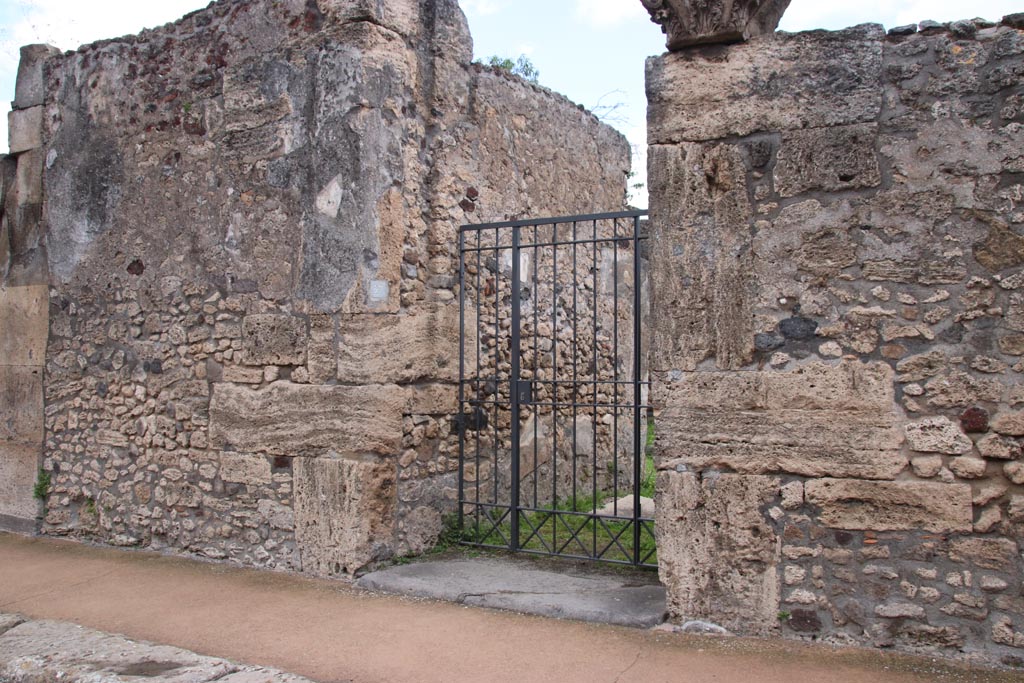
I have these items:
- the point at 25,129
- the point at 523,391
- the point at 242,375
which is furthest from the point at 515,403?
the point at 25,129

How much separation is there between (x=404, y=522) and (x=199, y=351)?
65.2 inches

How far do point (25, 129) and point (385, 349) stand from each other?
351 centimetres

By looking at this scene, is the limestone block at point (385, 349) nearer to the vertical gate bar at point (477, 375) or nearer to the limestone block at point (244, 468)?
the vertical gate bar at point (477, 375)

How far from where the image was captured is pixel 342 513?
4852mm

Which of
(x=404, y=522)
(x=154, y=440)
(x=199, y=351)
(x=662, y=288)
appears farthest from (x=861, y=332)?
(x=154, y=440)

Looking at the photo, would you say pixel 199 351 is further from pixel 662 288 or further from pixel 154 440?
pixel 662 288

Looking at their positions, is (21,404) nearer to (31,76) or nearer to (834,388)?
(31,76)

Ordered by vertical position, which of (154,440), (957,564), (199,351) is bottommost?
(957,564)

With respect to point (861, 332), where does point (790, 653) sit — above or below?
below

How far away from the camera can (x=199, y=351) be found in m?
5.40

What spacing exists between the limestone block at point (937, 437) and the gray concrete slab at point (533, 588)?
134cm

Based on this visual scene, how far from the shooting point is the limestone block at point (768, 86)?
12.1ft

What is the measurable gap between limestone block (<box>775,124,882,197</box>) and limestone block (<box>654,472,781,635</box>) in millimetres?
1266

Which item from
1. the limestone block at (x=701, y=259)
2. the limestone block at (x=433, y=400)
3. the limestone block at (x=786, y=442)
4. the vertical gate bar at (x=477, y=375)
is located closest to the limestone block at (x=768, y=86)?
the limestone block at (x=701, y=259)
